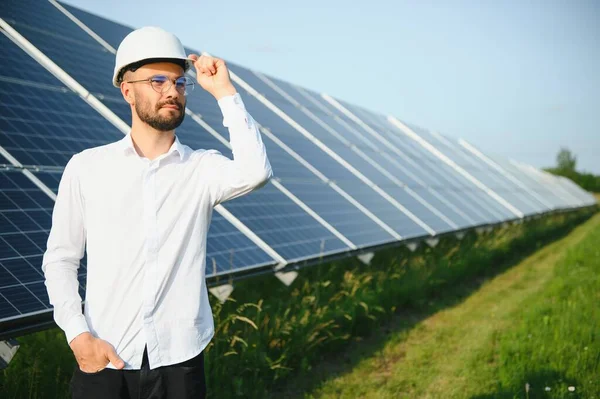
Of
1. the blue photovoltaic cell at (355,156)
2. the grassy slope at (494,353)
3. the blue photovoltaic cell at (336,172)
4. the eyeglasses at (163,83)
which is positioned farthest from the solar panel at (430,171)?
the eyeglasses at (163,83)

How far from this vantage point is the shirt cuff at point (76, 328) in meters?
2.70

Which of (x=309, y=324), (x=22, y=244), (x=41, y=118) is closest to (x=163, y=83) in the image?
(x=22, y=244)

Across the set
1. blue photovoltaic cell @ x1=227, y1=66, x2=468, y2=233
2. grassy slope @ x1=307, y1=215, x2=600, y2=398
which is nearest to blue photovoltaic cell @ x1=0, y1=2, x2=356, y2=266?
grassy slope @ x1=307, y1=215, x2=600, y2=398

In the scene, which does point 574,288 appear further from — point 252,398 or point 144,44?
point 144,44

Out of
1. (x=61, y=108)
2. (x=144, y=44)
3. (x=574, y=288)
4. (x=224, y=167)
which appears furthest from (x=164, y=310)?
(x=574, y=288)

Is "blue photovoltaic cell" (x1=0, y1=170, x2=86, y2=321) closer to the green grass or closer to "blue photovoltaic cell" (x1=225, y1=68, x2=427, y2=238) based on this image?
the green grass

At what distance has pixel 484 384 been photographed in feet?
21.7

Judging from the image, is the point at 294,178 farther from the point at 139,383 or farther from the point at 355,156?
the point at 139,383

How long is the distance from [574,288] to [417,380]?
4.45m

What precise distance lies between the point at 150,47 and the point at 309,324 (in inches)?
194

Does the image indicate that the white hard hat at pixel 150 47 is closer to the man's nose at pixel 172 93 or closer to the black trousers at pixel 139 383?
the man's nose at pixel 172 93

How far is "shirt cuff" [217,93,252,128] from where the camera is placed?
9.43 ft

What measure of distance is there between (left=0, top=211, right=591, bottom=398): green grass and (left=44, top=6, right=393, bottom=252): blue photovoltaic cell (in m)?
0.57

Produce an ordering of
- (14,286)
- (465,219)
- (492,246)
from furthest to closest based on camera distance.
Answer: (492,246), (465,219), (14,286)
